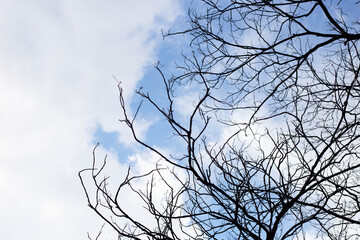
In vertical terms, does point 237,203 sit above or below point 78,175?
below

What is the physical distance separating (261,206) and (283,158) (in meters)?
0.38

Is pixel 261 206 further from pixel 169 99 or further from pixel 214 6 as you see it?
pixel 214 6

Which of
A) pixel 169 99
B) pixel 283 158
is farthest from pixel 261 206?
pixel 169 99

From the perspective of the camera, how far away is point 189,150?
7.45 feet

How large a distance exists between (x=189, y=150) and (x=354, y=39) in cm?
207

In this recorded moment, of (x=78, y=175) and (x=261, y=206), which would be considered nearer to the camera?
(x=78, y=175)

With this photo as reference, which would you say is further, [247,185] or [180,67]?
[180,67]

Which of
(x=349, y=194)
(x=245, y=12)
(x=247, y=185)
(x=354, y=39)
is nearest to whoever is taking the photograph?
(x=247, y=185)

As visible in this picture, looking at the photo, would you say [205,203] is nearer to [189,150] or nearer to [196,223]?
[196,223]

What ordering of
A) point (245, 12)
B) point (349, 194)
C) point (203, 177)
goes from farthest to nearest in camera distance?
point (245, 12) < point (349, 194) < point (203, 177)

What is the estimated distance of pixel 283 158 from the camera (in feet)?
8.93

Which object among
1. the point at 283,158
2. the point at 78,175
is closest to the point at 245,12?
the point at 283,158

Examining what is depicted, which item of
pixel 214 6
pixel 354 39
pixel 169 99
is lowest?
pixel 169 99

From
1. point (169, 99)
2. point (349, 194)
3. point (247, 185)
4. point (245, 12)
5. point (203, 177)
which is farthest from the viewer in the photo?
point (245, 12)
